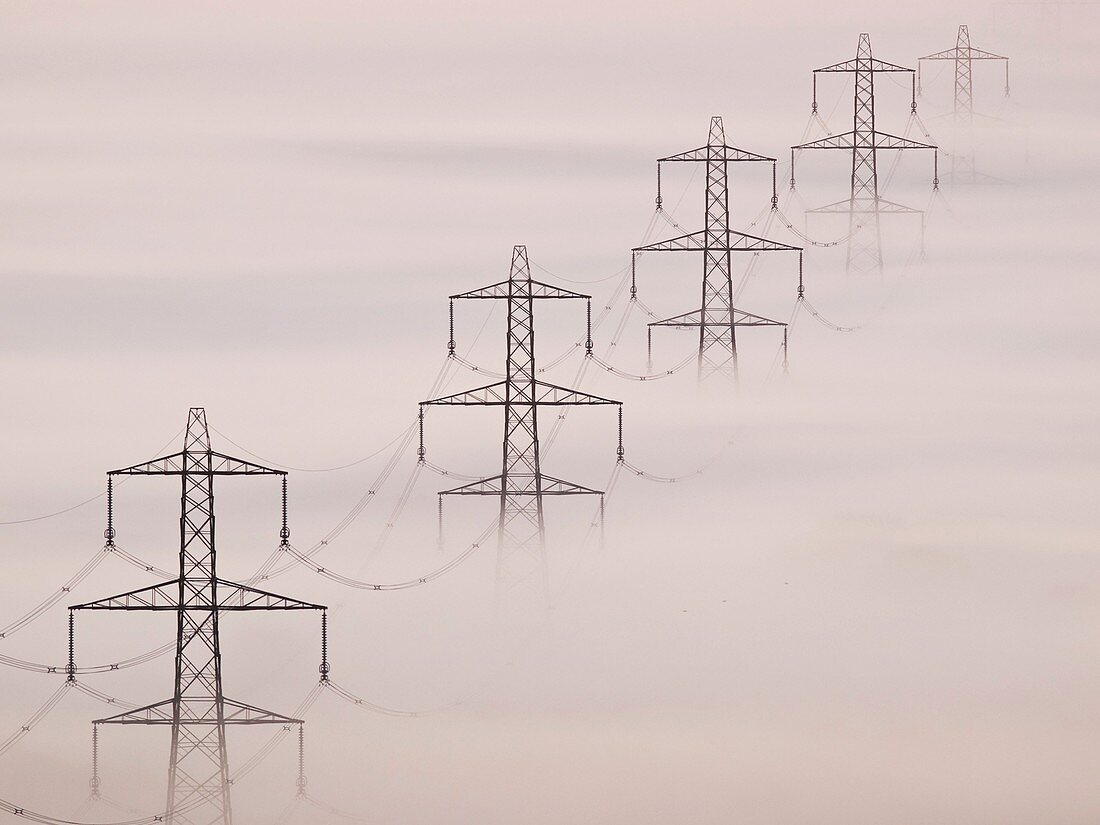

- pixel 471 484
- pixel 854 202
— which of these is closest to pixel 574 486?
pixel 471 484

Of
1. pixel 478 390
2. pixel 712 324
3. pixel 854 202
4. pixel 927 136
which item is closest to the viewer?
pixel 478 390

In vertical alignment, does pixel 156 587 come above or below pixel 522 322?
Answer: below

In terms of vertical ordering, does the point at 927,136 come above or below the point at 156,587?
above

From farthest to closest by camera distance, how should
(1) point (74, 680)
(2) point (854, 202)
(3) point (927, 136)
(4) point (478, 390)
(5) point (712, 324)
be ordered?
(3) point (927, 136) < (2) point (854, 202) < (5) point (712, 324) < (4) point (478, 390) < (1) point (74, 680)

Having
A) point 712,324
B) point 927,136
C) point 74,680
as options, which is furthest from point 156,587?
point 927,136

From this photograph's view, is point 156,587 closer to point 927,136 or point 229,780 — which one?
point 229,780

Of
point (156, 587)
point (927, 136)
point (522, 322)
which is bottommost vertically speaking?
point (156, 587)

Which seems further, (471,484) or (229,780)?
(471,484)

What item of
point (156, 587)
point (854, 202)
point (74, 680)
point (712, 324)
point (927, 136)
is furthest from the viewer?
point (927, 136)

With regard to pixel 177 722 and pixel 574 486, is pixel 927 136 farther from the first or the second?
pixel 177 722
